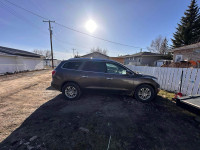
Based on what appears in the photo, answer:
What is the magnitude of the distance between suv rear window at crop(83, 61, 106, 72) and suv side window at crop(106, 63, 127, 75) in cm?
22

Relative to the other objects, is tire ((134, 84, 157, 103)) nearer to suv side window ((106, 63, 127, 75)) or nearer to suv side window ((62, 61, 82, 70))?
suv side window ((106, 63, 127, 75))

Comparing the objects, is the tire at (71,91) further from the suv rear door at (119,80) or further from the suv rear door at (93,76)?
the suv rear door at (119,80)

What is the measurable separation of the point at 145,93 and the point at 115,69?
1706 mm

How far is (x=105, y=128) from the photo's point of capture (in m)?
2.23

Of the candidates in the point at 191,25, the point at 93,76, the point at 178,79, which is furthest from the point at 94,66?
the point at 191,25

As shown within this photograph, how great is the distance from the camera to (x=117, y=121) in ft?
8.23

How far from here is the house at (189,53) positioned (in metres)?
12.4

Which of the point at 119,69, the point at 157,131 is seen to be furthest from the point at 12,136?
the point at 119,69

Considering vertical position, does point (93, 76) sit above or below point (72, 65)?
below

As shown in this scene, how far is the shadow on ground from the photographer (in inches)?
70.4

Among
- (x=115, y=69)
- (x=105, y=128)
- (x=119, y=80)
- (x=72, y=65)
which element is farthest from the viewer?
(x=72, y=65)

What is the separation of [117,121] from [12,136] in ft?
8.62

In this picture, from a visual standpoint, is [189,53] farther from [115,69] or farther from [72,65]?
[72,65]

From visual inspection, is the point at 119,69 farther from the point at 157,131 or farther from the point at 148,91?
the point at 157,131
